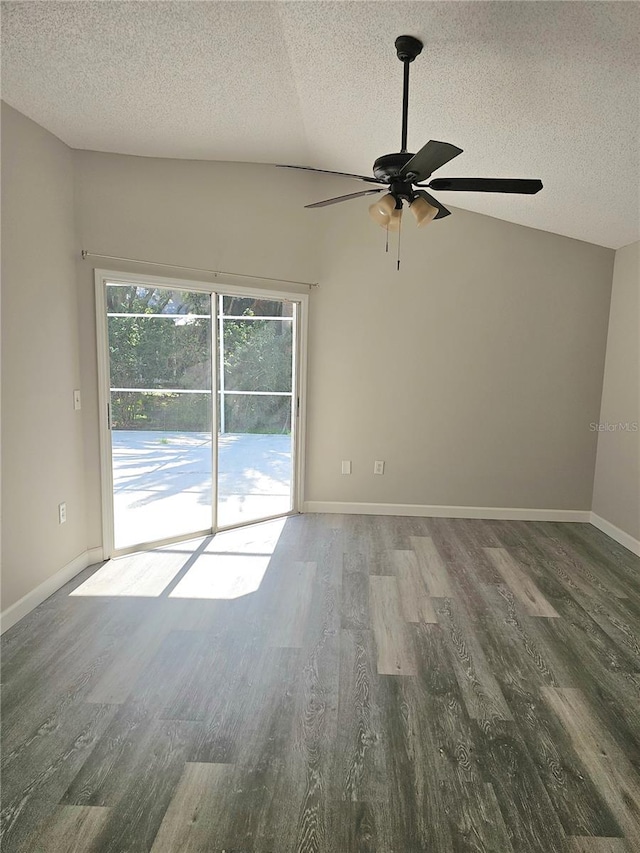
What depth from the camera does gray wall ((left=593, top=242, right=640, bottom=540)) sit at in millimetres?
4016

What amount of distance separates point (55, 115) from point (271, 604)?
2.98 m

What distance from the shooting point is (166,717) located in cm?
212

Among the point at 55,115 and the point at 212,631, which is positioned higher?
the point at 55,115

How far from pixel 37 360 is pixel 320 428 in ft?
7.70

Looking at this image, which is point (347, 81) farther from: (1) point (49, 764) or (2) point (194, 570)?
(1) point (49, 764)

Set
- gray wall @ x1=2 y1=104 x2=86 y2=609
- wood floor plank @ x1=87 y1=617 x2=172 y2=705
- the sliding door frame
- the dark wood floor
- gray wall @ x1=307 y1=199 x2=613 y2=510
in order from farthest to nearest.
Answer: gray wall @ x1=307 y1=199 x2=613 y2=510, the sliding door frame, gray wall @ x1=2 y1=104 x2=86 y2=609, wood floor plank @ x1=87 y1=617 x2=172 y2=705, the dark wood floor

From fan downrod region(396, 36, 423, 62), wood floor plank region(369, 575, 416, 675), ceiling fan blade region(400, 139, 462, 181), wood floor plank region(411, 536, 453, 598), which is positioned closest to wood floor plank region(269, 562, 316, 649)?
wood floor plank region(369, 575, 416, 675)

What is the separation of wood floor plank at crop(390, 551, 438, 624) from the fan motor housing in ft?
7.49

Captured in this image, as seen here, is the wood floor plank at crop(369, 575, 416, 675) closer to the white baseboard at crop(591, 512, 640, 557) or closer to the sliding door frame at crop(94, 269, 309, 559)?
the sliding door frame at crop(94, 269, 309, 559)

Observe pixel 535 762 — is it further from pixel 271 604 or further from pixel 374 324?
pixel 374 324

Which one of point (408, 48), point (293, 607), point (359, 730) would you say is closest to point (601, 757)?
point (359, 730)

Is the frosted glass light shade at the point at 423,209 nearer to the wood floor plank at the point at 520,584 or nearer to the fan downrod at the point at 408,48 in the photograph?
the fan downrod at the point at 408,48

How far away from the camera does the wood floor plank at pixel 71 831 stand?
5.12ft

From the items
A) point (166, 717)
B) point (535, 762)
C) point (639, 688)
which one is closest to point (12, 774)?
point (166, 717)
